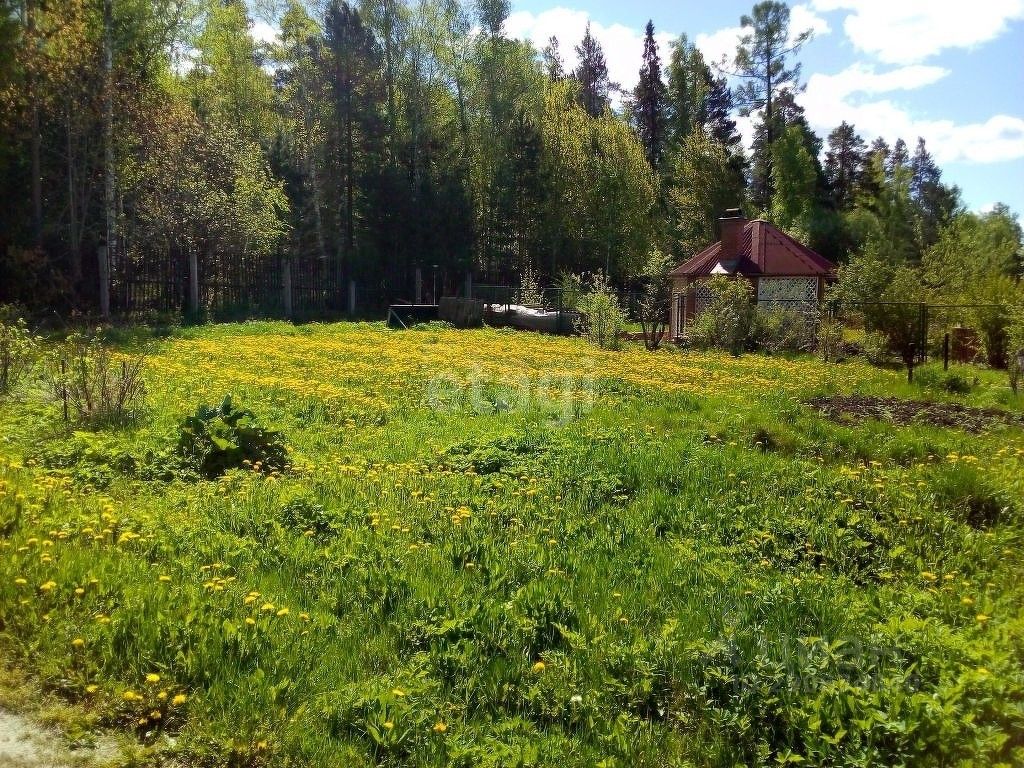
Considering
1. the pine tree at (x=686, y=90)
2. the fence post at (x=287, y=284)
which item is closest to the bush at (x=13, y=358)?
the fence post at (x=287, y=284)

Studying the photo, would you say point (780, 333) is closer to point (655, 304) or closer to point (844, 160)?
point (655, 304)

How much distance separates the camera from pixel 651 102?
175 ft

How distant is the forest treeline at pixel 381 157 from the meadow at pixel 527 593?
16.4 metres

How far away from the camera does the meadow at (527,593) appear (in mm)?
2918

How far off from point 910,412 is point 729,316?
394 inches

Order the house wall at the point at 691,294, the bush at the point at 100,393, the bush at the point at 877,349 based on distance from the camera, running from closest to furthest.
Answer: the bush at the point at 100,393 < the bush at the point at 877,349 < the house wall at the point at 691,294

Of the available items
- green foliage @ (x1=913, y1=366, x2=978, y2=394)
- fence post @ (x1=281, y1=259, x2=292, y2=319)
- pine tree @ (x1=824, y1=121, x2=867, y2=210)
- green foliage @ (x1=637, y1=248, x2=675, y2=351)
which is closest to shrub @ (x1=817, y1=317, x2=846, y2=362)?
green foliage @ (x1=637, y1=248, x2=675, y2=351)

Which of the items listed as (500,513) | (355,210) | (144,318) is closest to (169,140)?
(144,318)

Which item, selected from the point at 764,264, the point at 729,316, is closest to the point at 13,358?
the point at 729,316

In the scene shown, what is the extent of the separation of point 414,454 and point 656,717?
4256 mm

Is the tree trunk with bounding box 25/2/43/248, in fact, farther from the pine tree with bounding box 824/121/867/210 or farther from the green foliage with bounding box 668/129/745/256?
the pine tree with bounding box 824/121/867/210

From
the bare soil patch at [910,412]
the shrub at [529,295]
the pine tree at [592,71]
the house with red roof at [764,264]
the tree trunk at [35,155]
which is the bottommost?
the bare soil patch at [910,412]

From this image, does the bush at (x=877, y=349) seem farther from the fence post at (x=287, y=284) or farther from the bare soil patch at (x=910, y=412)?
the fence post at (x=287, y=284)

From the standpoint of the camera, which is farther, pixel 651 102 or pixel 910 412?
pixel 651 102
